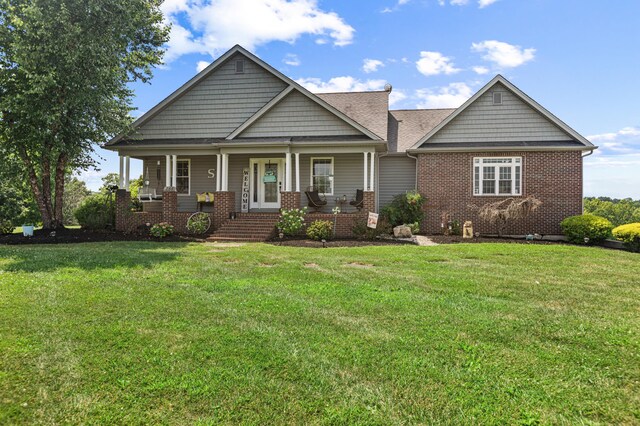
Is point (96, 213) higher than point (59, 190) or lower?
lower

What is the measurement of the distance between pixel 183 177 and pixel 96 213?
376 centimetres

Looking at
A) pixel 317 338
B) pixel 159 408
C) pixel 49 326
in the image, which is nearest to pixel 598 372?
pixel 317 338

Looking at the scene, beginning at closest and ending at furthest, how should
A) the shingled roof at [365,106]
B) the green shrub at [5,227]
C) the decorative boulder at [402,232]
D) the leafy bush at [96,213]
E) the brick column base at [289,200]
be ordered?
the decorative boulder at [402,232] → the brick column base at [289,200] → the green shrub at [5,227] → the leafy bush at [96,213] → the shingled roof at [365,106]

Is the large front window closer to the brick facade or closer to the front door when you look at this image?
the front door

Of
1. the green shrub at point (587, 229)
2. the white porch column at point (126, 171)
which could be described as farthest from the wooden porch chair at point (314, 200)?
the green shrub at point (587, 229)

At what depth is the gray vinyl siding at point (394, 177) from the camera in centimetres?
1650

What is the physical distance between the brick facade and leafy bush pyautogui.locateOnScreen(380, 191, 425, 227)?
1.74 feet

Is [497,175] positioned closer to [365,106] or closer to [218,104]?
[365,106]

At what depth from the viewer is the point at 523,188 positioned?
15008 millimetres

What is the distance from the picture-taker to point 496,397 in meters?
2.93

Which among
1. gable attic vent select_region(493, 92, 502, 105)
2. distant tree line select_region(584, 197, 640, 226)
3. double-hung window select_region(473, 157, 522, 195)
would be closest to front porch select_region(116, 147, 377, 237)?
double-hung window select_region(473, 157, 522, 195)

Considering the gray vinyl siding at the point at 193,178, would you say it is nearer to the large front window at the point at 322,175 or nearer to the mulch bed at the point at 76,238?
the mulch bed at the point at 76,238

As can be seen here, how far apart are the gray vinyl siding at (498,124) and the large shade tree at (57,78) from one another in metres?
12.3

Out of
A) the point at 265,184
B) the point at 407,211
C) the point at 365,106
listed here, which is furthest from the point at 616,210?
the point at 265,184
